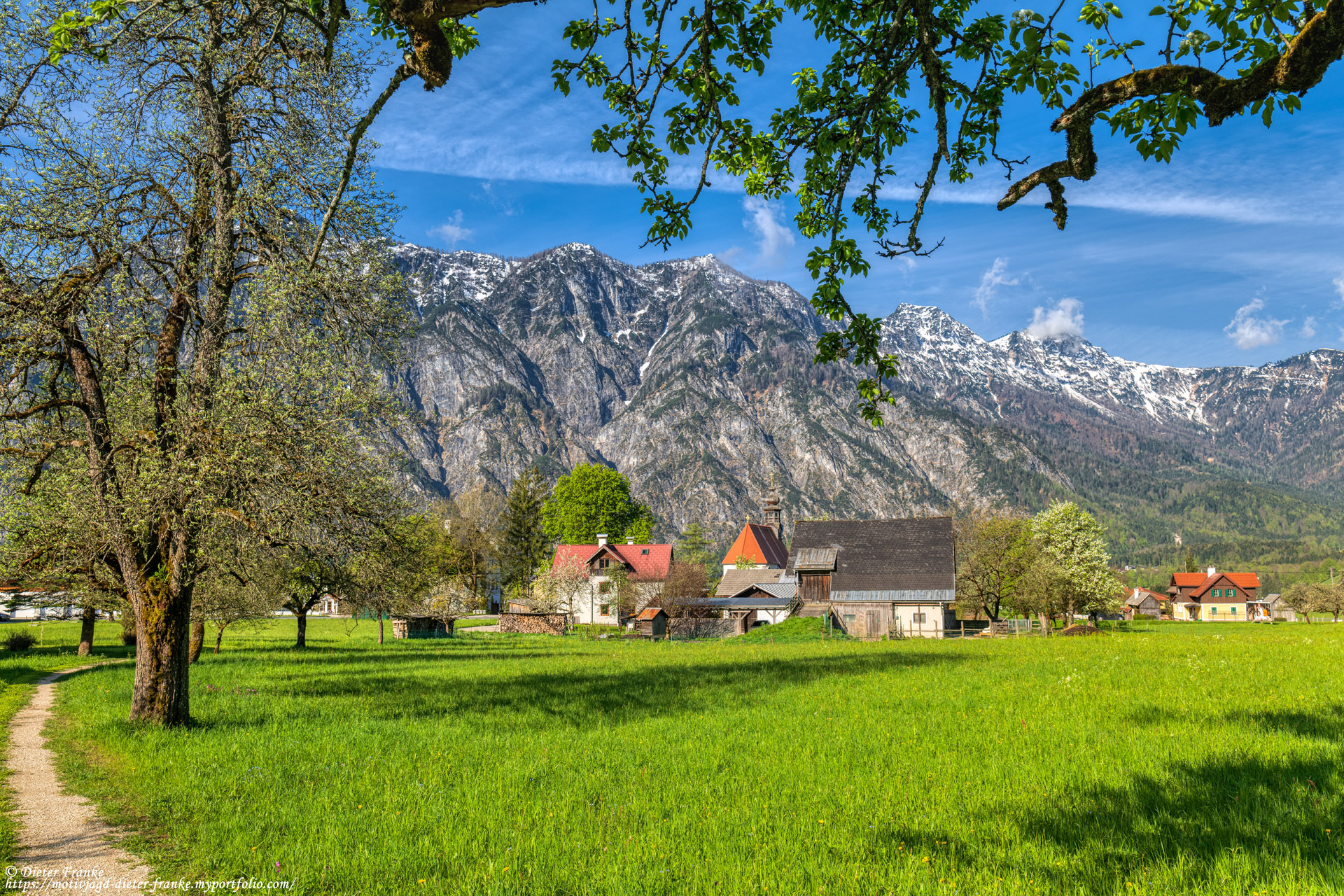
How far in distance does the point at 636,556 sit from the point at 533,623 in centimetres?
2296

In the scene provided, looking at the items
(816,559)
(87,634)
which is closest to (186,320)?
(87,634)

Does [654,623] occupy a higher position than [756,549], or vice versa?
[756,549]

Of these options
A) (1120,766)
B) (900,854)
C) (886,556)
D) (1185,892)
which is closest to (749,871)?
(900,854)

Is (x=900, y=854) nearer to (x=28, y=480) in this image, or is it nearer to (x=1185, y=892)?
(x=1185, y=892)

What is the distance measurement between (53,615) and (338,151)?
105m

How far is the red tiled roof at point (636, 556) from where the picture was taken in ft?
249

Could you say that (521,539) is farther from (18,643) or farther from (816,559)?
(18,643)

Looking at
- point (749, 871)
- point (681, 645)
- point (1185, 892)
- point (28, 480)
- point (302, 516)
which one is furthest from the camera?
point (681, 645)

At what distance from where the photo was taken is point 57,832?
750 centimetres

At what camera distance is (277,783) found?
30.1 ft

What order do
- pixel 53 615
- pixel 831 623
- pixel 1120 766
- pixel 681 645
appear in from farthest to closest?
1. pixel 53 615
2. pixel 831 623
3. pixel 681 645
4. pixel 1120 766

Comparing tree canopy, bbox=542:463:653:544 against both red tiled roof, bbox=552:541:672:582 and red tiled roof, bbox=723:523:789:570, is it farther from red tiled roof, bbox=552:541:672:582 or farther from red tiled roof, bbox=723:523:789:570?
red tiled roof, bbox=552:541:672:582

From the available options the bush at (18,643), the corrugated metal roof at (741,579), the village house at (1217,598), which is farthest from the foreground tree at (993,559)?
the village house at (1217,598)

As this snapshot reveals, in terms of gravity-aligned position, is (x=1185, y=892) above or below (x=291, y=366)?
below
